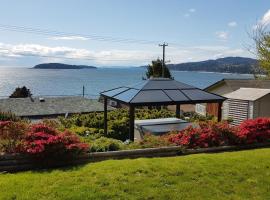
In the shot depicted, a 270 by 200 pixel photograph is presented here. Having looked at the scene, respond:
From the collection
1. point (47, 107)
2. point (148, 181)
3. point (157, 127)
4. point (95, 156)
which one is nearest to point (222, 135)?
point (157, 127)

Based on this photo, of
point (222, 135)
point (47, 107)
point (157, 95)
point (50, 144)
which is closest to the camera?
point (50, 144)

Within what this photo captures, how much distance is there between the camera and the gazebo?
15784mm

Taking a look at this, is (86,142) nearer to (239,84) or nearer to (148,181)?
(148,181)


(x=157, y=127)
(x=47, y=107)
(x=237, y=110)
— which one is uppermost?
(x=157, y=127)

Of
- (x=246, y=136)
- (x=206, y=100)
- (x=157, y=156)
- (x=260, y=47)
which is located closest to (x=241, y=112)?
(x=260, y=47)

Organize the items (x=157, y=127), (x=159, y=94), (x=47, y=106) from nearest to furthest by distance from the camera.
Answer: (x=157, y=127), (x=159, y=94), (x=47, y=106)

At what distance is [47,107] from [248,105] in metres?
17.6

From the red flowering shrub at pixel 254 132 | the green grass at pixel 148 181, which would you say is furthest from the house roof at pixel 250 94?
the green grass at pixel 148 181

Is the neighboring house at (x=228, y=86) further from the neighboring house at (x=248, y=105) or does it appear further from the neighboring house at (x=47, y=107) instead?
the neighboring house at (x=47, y=107)

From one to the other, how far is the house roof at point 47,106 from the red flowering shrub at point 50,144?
22.4 metres

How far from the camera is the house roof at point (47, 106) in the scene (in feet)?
105

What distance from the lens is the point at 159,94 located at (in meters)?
16.7

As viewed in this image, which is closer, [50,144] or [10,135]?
[50,144]

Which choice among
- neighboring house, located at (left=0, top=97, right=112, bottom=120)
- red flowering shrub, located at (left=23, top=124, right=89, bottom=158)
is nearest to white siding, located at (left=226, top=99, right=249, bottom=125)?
neighboring house, located at (left=0, top=97, right=112, bottom=120)
